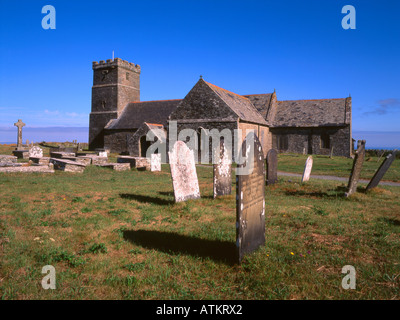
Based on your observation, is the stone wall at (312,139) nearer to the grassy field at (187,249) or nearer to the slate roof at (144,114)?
the slate roof at (144,114)

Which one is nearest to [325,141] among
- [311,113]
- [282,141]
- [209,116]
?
[311,113]

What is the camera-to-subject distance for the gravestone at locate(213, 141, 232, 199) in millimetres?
8797

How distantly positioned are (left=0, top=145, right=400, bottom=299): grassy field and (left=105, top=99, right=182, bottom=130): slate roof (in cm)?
A: 2635

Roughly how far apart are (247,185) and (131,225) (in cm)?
290

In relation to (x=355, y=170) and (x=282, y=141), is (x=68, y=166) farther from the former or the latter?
(x=282, y=141)

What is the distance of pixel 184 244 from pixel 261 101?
2871cm

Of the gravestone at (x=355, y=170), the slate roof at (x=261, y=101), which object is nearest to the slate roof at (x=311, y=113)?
the slate roof at (x=261, y=101)

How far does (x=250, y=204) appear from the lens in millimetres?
4555

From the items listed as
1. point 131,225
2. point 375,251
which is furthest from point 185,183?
point 375,251

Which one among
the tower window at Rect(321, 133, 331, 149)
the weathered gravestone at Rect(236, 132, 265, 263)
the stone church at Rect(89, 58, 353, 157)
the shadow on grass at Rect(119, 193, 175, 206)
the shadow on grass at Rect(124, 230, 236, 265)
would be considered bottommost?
the shadow on grass at Rect(124, 230, 236, 265)

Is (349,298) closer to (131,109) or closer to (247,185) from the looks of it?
(247,185)

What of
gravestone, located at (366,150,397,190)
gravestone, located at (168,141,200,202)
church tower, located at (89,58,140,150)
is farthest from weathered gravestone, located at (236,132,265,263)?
church tower, located at (89,58,140,150)

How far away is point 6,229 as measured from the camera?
5332 millimetres

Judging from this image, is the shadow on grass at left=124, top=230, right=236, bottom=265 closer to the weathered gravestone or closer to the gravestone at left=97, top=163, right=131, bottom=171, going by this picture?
the weathered gravestone
